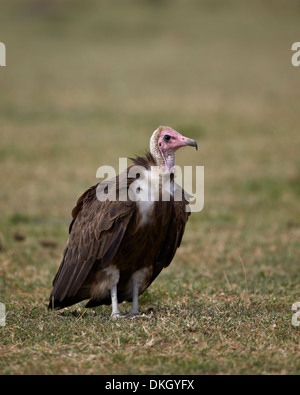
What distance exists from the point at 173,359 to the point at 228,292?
2.39 meters

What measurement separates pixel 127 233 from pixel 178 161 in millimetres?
9445

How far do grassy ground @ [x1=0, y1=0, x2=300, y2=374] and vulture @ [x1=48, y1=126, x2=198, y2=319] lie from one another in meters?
0.29

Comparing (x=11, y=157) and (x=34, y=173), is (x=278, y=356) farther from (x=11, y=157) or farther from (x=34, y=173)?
(x=11, y=157)

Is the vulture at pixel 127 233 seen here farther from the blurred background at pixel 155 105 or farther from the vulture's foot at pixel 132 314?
the blurred background at pixel 155 105

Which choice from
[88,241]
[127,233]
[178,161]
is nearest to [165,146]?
[127,233]

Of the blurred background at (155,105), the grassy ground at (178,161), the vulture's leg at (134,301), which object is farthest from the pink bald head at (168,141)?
the blurred background at (155,105)

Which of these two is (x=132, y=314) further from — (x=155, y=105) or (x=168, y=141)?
(x=155, y=105)

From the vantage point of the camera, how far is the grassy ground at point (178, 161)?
4551 mm

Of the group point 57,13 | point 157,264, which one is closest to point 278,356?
point 157,264

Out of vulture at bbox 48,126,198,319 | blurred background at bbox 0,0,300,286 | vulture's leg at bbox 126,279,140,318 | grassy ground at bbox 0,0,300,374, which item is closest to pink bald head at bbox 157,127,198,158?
vulture at bbox 48,126,198,319

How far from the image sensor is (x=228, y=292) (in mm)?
6520

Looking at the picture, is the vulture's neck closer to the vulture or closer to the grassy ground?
the vulture

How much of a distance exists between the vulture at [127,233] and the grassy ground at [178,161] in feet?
0.94

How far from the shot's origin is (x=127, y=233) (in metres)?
5.24
